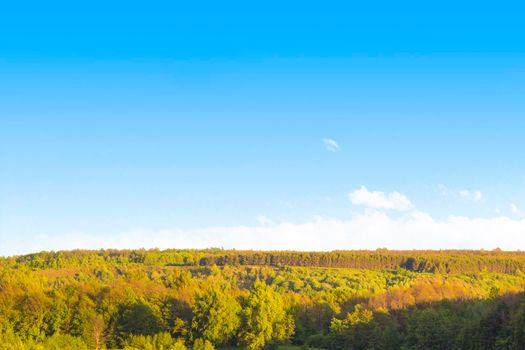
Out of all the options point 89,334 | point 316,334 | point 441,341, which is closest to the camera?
point 441,341

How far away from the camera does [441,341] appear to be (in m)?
87.6

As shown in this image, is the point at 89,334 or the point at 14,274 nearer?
the point at 89,334

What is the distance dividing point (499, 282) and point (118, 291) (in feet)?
462

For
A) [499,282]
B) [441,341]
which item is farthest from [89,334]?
[499,282]

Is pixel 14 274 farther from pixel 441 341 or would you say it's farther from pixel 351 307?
pixel 441 341

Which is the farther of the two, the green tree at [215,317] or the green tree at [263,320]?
the green tree at [215,317]

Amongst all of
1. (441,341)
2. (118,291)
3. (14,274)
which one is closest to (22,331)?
(118,291)

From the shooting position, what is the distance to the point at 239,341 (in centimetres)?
10188

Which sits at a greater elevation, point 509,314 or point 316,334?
point 509,314

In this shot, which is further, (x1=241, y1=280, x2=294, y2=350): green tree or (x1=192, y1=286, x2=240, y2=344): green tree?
(x1=192, y1=286, x2=240, y2=344): green tree

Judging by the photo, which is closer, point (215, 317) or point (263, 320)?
point (263, 320)

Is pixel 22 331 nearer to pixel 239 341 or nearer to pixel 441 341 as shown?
pixel 239 341

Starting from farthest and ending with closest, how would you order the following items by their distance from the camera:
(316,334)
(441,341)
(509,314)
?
(316,334) < (441,341) < (509,314)

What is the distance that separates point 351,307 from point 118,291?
48.1 m
